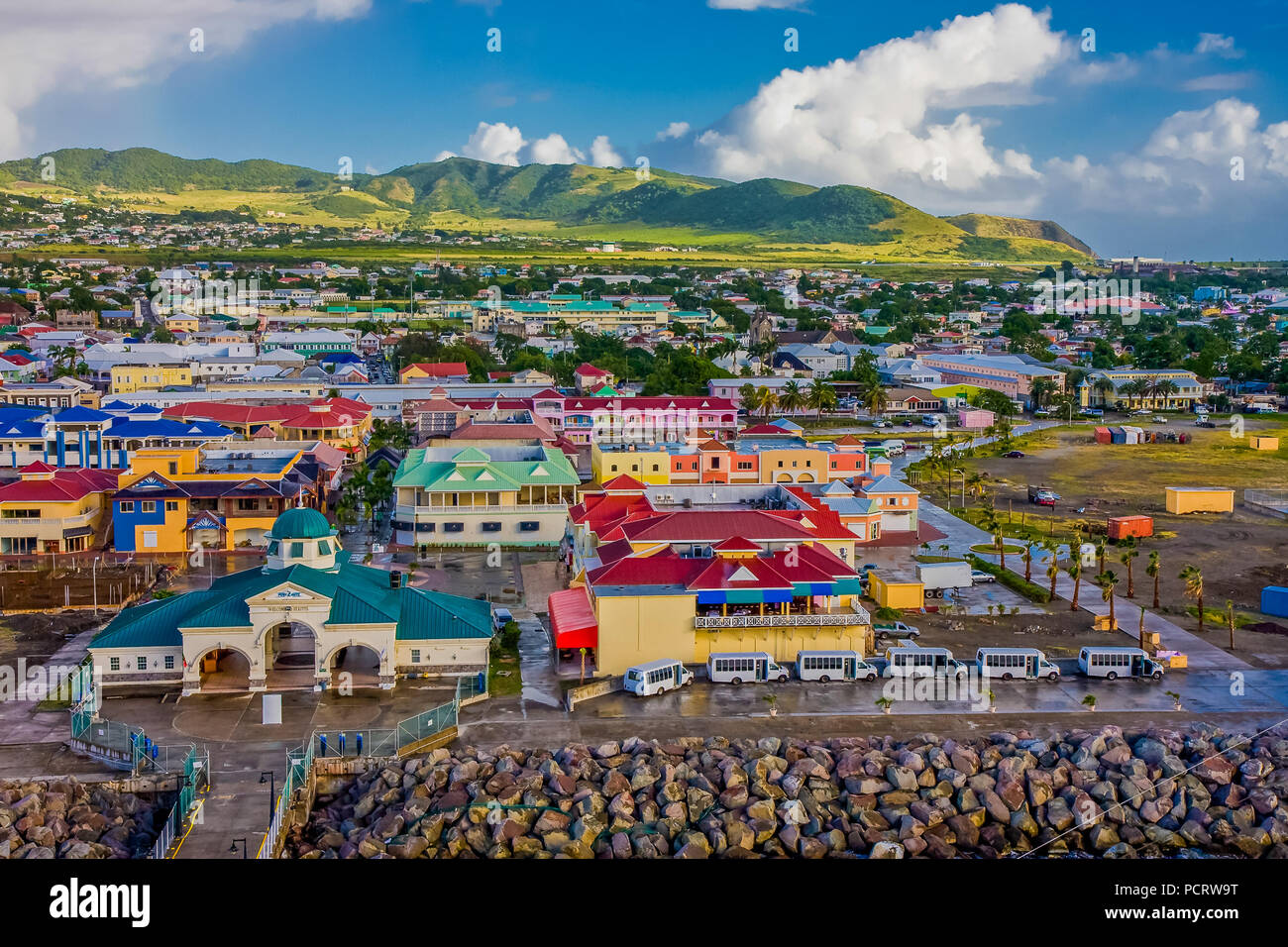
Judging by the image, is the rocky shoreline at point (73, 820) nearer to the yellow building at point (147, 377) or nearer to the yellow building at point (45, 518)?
the yellow building at point (45, 518)

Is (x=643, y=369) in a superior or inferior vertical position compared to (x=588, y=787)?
superior

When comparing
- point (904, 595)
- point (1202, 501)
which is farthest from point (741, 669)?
point (1202, 501)

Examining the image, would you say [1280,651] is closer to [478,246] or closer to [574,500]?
[574,500]

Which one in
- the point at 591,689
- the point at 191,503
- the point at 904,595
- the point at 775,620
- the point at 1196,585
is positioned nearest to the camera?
the point at 591,689

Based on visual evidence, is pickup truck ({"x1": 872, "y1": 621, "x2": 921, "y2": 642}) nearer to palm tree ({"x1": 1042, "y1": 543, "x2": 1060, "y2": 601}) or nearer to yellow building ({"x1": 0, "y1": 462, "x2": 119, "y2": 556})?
palm tree ({"x1": 1042, "y1": 543, "x2": 1060, "y2": 601})

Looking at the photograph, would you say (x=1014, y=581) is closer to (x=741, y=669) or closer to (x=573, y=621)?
(x=741, y=669)
